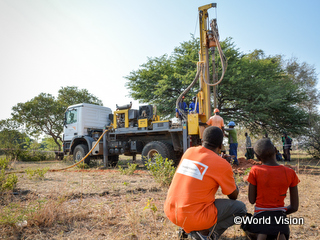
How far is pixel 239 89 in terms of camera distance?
13453 mm

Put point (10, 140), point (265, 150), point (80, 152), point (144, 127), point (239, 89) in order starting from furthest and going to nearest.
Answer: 1. point (10, 140)
2. point (239, 89)
3. point (80, 152)
4. point (144, 127)
5. point (265, 150)

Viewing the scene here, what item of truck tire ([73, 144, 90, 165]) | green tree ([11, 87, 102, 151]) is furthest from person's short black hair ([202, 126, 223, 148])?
green tree ([11, 87, 102, 151])

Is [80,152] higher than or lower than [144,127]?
lower

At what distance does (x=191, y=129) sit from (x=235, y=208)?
17.5ft

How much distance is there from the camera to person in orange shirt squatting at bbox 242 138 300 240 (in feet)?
7.03

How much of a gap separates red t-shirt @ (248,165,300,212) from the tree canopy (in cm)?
1094

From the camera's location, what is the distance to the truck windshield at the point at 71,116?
36.9ft

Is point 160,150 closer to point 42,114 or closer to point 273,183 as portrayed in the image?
point 273,183

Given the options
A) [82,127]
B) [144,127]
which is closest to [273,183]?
[144,127]

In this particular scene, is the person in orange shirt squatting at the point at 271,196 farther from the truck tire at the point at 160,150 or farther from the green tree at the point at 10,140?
the green tree at the point at 10,140

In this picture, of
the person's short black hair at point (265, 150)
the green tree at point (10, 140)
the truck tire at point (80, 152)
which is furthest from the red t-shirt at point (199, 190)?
Result: the green tree at point (10, 140)

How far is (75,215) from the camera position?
10.7 ft

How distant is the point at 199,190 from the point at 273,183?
0.70m

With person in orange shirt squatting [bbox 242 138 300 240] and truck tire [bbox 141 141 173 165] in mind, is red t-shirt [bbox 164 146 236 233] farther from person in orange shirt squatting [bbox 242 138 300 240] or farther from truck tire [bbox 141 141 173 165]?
truck tire [bbox 141 141 173 165]
